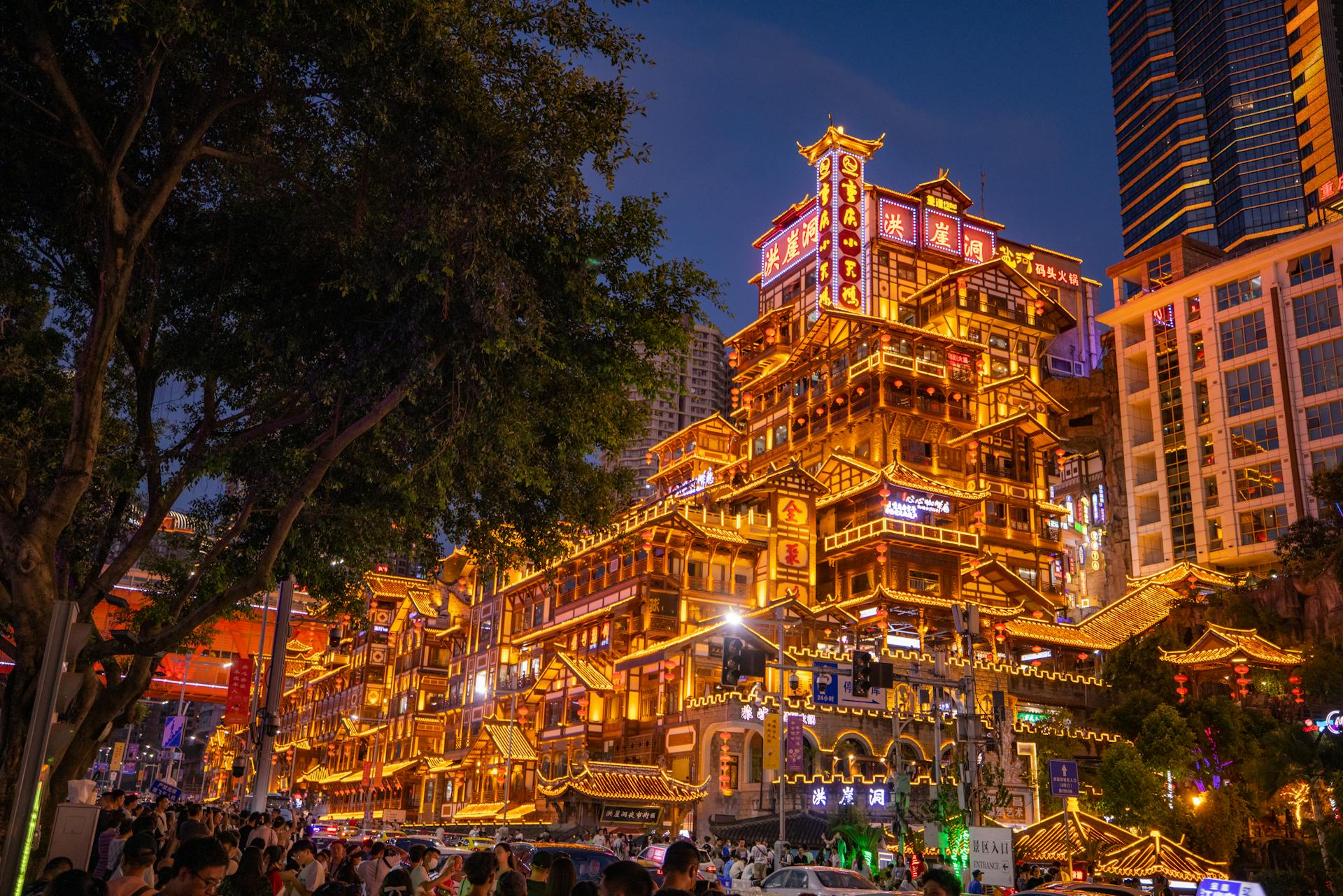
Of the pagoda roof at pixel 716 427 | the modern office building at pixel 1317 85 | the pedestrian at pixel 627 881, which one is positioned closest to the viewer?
the pedestrian at pixel 627 881

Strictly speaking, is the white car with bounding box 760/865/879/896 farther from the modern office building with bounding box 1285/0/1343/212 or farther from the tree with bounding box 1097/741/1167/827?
the modern office building with bounding box 1285/0/1343/212

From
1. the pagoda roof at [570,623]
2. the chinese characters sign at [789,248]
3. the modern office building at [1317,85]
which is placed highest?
the modern office building at [1317,85]

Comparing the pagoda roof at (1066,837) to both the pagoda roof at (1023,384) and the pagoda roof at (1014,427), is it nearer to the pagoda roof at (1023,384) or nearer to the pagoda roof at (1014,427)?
the pagoda roof at (1014,427)

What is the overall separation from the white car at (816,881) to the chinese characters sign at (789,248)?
5982 cm

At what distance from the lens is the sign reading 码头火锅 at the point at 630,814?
153ft

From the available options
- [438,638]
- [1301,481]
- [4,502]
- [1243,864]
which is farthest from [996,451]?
[4,502]

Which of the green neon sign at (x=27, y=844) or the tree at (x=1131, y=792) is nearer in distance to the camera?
the green neon sign at (x=27, y=844)

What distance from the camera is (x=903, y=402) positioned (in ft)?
231

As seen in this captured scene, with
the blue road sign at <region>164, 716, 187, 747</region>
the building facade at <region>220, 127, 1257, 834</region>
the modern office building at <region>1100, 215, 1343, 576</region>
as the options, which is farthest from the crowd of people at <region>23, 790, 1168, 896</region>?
the modern office building at <region>1100, 215, 1343, 576</region>

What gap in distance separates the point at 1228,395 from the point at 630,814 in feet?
164

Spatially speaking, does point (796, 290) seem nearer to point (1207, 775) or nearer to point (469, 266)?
point (1207, 775)

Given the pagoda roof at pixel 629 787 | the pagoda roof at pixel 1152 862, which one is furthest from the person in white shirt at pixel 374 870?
the pagoda roof at pixel 629 787

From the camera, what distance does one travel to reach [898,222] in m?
80.4

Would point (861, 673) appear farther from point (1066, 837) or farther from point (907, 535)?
point (907, 535)
